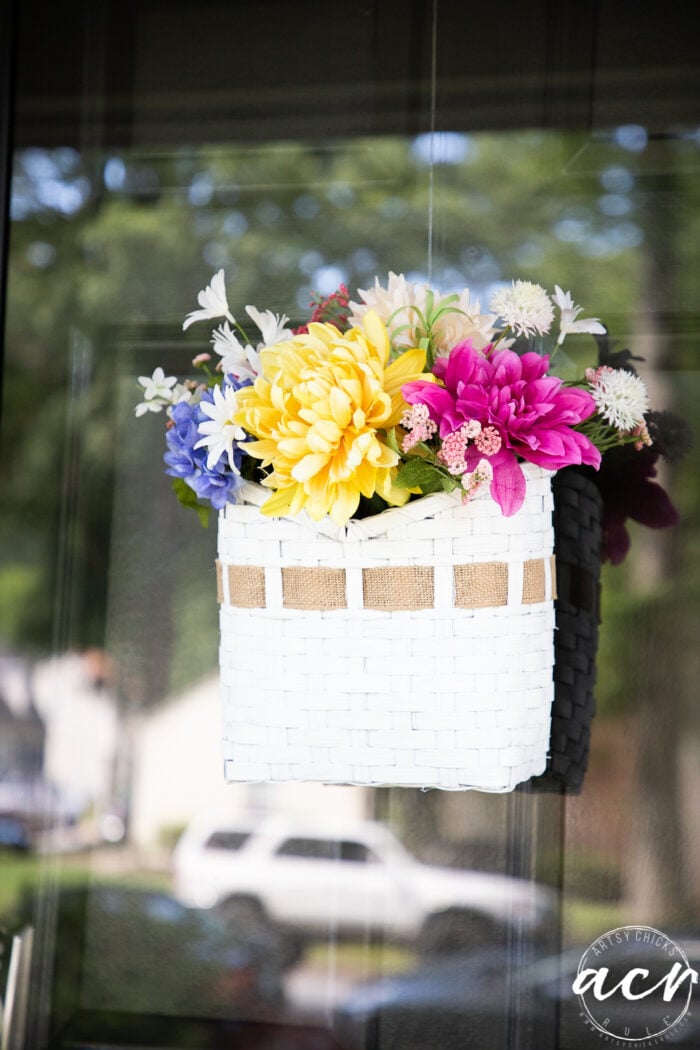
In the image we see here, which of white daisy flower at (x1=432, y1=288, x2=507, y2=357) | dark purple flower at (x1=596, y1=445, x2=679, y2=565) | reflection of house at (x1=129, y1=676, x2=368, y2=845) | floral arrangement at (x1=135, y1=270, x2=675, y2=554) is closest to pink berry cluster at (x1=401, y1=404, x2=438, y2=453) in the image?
floral arrangement at (x1=135, y1=270, x2=675, y2=554)

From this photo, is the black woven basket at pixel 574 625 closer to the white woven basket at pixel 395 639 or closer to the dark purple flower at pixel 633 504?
the dark purple flower at pixel 633 504

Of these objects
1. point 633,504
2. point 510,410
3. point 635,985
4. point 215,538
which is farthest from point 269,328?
point 635,985

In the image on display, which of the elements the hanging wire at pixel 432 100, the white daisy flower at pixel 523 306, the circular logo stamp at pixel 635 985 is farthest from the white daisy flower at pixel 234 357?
the circular logo stamp at pixel 635 985

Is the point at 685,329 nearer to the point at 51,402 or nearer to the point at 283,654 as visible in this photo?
the point at 283,654

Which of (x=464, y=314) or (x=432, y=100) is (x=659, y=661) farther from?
(x=432, y=100)

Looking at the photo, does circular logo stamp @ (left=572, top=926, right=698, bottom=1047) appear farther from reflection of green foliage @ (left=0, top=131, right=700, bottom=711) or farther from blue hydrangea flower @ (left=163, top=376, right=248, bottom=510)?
blue hydrangea flower @ (left=163, top=376, right=248, bottom=510)

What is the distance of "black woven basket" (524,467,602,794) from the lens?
1.26 metres

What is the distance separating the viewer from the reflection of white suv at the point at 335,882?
131 cm

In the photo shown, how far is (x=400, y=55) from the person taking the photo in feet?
4.54

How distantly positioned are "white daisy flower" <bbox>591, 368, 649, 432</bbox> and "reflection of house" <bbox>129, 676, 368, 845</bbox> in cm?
56

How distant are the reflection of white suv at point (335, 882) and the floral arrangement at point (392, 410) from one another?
0.48 m

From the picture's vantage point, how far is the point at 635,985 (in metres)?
1.27

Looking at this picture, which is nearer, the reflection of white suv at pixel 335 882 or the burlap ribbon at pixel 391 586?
the burlap ribbon at pixel 391 586

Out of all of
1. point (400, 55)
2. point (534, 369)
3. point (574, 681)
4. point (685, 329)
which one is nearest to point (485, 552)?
point (534, 369)
